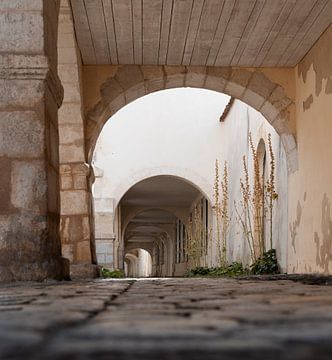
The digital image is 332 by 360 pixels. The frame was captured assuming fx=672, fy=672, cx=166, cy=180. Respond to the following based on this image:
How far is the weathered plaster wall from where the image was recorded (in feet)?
23.8

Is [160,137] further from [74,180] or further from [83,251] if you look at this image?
[83,251]

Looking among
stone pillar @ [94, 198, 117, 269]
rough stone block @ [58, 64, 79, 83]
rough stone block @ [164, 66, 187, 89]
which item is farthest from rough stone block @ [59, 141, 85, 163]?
stone pillar @ [94, 198, 117, 269]

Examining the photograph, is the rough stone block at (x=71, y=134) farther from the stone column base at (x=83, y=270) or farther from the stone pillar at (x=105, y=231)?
the stone pillar at (x=105, y=231)

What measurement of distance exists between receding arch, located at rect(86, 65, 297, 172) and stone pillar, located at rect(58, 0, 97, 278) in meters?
0.33

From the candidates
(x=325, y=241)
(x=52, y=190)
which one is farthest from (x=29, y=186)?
(x=325, y=241)

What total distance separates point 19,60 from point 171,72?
4.57 m

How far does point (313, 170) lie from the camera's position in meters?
7.77

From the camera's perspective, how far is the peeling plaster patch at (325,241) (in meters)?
7.12

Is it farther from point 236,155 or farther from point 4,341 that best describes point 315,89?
point 4,341

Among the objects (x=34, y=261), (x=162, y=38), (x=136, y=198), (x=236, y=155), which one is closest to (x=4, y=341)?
(x=34, y=261)

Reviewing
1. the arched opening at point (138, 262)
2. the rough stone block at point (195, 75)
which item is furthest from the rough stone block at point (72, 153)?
the arched opening at point (138, 262)

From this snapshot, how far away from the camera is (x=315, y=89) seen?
7754 mm

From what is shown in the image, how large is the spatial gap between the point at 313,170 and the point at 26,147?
14.8 feet

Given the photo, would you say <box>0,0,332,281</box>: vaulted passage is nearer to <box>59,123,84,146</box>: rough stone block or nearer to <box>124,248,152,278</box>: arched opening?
<box>59,123,84,146</box>: rough stone block
